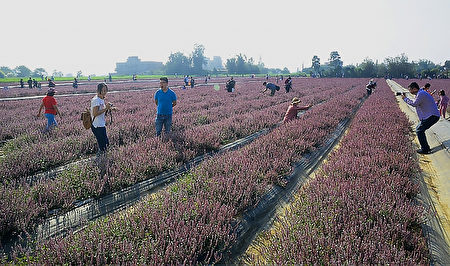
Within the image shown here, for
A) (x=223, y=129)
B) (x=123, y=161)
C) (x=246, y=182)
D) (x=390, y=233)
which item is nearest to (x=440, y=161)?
(x=390, y=233)

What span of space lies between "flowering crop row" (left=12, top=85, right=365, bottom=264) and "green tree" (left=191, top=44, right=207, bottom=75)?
294ft

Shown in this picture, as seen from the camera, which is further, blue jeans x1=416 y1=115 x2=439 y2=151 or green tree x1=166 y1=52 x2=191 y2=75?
green tree x1=166 y1=52 x2=191 y2=75

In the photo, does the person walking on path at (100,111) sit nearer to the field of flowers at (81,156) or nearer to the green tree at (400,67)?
the field of flowers at (81,156)

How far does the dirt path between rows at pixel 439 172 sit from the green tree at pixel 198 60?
87876mm

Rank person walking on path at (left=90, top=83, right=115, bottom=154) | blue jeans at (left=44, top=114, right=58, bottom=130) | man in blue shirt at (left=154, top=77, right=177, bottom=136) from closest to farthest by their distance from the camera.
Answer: person walking on path at (left=90, top=83, right=115, bottom=154) → man in blue shirt at (left=154, top=77, right=177, bottom=136) → blue jeans at (left=44, top=114, right=58, bottom=130)

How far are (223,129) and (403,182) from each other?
4646 mm

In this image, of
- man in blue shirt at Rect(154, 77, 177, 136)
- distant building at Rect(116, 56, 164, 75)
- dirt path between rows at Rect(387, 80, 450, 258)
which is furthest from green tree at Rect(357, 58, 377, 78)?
distant building at Rect(116, 56, 164, 75)

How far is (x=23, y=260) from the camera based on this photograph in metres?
2.03

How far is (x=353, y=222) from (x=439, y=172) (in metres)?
3.75

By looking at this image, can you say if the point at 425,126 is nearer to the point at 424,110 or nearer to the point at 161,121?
the point at 424,110

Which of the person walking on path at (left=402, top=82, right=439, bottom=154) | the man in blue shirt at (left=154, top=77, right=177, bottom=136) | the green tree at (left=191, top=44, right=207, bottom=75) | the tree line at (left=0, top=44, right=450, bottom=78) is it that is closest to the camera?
the person walking on path at (left=402, top=82, right=439, bottom=154)

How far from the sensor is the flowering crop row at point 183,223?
2.04m

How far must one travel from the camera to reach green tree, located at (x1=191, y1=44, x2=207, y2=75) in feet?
306

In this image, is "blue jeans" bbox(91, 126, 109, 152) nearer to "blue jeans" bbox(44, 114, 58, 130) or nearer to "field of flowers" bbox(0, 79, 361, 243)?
"field of flowers" bbox(0, 79, 361, 243)
